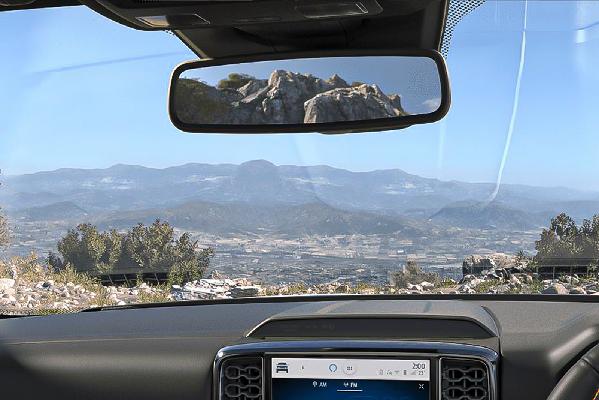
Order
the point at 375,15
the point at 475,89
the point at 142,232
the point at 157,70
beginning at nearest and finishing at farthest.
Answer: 1. the point at 375,15
2. the point at 142,232
3. the point at 475,89
4. the point at 157,70

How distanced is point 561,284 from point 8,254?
15.9ft

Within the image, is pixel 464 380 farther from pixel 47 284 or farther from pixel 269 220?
pixel 269 220

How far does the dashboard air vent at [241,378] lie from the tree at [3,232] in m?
5.11

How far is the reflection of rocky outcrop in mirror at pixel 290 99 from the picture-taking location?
3.40 meters

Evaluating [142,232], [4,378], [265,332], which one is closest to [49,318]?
[4,378]

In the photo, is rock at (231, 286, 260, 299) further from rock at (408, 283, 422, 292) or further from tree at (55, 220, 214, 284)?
rock at (408, 283, 422, 292)

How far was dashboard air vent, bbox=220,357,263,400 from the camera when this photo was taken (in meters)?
3.13

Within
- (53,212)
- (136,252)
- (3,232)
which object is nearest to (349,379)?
(136,252)

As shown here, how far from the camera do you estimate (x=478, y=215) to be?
7.24 m

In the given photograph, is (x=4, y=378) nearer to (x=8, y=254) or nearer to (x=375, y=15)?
(x=375, y=15)

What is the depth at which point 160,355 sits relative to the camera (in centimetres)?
342

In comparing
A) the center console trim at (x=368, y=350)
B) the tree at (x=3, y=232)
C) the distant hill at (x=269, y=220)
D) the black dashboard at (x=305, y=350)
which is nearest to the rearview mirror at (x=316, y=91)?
the black dashboard at (x=305, y=350)

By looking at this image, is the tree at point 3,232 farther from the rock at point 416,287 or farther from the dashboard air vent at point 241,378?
the dashboard air vent at point 241,378

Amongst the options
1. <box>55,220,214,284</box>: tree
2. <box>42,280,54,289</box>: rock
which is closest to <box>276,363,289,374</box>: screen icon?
<box>55,220,214,284</box>: tree
